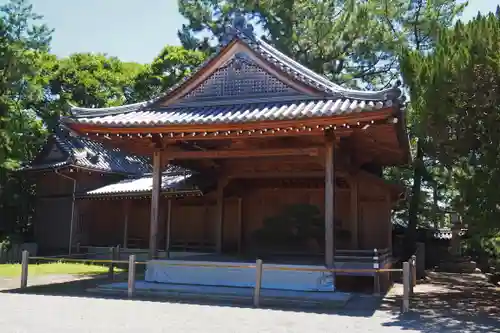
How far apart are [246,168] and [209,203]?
4926mm

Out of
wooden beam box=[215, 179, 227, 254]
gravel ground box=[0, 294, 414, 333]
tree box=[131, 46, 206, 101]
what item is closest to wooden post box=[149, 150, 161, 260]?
gravel ground box=[0, 294, 414, 333]

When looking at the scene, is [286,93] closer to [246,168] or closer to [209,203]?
[246,168]

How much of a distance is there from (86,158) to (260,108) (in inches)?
584

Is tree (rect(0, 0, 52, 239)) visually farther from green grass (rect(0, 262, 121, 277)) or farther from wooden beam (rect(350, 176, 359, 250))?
wooden beam (rect(350, 176, 359, 250))

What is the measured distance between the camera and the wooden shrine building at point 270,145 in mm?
10953

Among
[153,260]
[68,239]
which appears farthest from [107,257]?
[153,260]

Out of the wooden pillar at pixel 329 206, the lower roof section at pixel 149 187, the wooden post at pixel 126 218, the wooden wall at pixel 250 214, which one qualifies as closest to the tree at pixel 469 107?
the wooden pillar at pixel 329 206

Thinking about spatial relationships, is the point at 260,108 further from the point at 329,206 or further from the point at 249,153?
the point at 329,206

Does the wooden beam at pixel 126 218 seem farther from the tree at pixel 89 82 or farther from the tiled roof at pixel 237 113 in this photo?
the tree at pixel 89 82

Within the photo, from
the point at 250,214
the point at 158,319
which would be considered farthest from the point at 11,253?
the point at 158,319

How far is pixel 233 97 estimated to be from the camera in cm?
1283

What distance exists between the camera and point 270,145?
42.1 ft

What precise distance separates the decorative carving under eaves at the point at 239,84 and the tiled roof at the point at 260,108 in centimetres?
15

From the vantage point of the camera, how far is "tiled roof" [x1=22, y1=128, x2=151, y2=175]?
23562 mm
